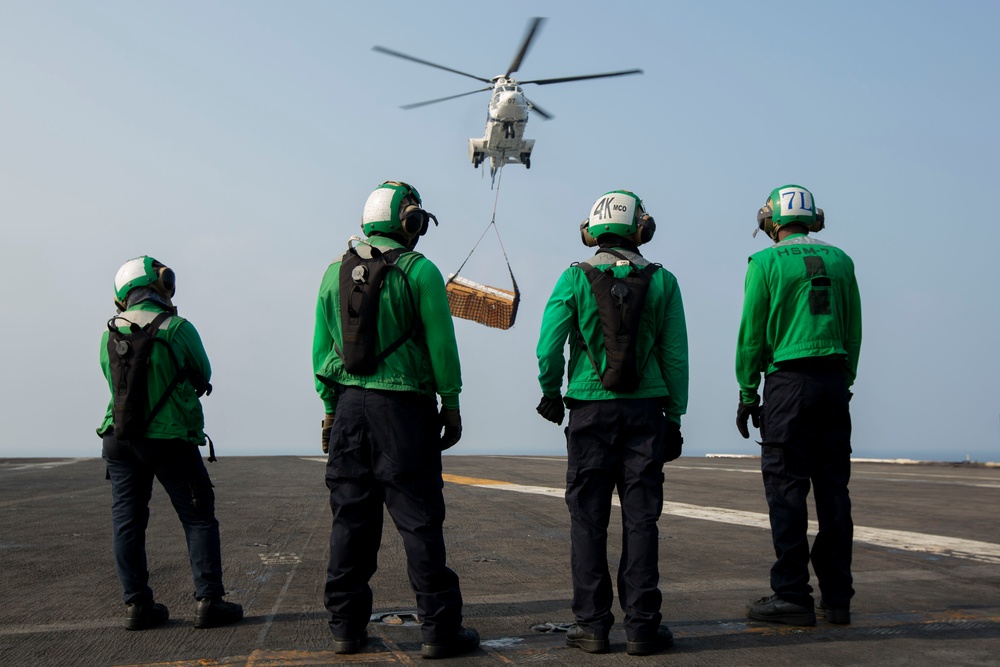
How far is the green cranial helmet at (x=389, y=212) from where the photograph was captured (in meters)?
4.27

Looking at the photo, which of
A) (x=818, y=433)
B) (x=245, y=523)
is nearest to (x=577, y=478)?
(x=818, y=433)

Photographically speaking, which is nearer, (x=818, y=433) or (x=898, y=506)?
(x=818, y=433)

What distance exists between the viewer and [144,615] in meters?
4.37

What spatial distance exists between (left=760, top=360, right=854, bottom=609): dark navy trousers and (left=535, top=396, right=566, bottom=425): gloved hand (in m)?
1.20

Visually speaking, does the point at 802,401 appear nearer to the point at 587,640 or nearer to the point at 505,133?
the point at 587,640

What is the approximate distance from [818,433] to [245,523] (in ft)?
19.6

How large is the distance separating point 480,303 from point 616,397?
832 inches

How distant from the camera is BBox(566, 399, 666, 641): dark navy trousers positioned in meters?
3.95

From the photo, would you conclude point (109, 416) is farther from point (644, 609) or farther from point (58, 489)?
point (58, 489)

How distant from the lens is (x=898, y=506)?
32.8ft

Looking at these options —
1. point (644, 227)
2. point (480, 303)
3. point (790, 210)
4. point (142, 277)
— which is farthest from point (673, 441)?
point (480, 303)

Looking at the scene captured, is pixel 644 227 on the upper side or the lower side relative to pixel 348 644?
upper

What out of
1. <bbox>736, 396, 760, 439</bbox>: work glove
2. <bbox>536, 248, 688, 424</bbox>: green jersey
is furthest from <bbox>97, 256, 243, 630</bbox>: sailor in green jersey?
<bbox>736, 396, 760, 439</bbox>: work glove

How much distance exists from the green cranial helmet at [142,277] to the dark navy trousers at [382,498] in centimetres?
166
